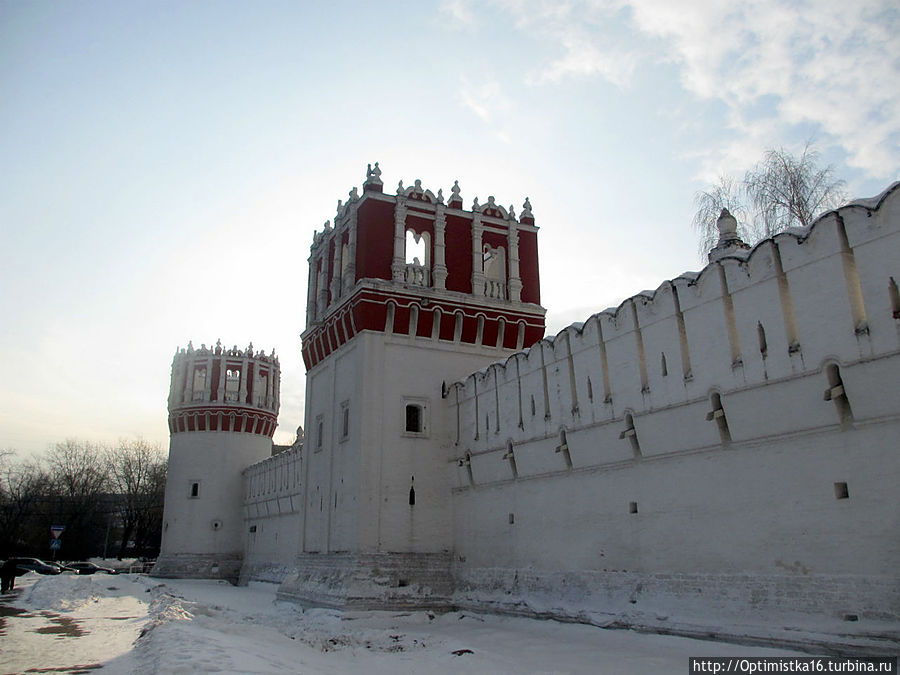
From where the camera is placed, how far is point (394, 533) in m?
17.3

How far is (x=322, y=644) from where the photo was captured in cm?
1162

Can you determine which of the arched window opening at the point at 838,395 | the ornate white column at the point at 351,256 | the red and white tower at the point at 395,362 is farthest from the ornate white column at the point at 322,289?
the arched window opening at the point at 838,395

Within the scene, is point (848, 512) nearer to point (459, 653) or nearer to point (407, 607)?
point (459, 653)

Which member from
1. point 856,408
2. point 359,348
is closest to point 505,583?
point 359,348

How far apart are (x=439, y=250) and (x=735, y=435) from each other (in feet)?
38.2

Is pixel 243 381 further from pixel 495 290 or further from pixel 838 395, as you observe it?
pixel 838 395

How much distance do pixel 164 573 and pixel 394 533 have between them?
1960 centimetres

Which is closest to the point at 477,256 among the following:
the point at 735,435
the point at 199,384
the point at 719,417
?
the point at 719,417

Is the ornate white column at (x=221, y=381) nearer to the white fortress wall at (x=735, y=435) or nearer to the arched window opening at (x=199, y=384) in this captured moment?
the arched window opening at (x=199, y=384)

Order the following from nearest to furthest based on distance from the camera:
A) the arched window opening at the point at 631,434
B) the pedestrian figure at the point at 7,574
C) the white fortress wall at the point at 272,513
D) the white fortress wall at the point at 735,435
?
the white fortress wall at the point at 735,435, the arched window opening at the point at 631,434, the pedestrian figure at the point at 7,574, the white fortress wall at the point at 272,513

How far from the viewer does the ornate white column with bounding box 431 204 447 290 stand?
1964 cm

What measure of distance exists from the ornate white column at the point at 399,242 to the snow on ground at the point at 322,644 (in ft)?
29.1

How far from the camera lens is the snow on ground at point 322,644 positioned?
8.73 metres

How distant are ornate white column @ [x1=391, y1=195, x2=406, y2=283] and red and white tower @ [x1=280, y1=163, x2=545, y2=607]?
0.03m
